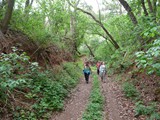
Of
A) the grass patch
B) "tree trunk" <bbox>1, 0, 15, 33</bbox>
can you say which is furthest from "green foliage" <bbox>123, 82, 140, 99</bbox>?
"tree trunk" <bbox>1, 0, 15, 33</bbox>

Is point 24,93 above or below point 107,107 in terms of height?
above

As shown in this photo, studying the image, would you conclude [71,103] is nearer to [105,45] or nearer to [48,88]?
[48,88]

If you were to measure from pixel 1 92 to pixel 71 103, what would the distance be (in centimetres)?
353

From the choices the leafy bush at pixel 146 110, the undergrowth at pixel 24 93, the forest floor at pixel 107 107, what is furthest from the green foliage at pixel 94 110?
the leafy bush at pixel 146 110

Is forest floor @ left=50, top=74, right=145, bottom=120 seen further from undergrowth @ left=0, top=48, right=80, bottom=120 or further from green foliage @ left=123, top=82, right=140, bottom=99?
undergrowth @ left=0, top=48, right=80, bottom=120

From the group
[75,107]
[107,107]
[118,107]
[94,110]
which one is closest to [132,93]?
[118,107]

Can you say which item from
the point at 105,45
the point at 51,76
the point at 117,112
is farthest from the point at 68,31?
the point at 117,112

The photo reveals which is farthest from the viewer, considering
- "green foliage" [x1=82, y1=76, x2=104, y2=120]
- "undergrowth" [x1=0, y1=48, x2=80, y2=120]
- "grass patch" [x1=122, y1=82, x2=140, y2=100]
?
"grass patch" [x1=122, y1=82, x2=140, y2=100]

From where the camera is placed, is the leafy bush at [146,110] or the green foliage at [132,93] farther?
the green foliage at [132,93]

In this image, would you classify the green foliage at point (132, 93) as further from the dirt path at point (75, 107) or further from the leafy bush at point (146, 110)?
the dirt path at point (75, 107)

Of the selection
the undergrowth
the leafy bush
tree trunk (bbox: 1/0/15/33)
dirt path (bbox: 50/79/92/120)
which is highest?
tree trunk (bbox: 1/0/15/33)

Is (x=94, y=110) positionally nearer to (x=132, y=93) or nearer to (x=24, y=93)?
(x=132, y=93)

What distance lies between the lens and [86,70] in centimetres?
1312

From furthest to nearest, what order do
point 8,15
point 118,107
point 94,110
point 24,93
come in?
1. point 8,15
2. point 118,107
3. point 94,110
4. point 24,93
